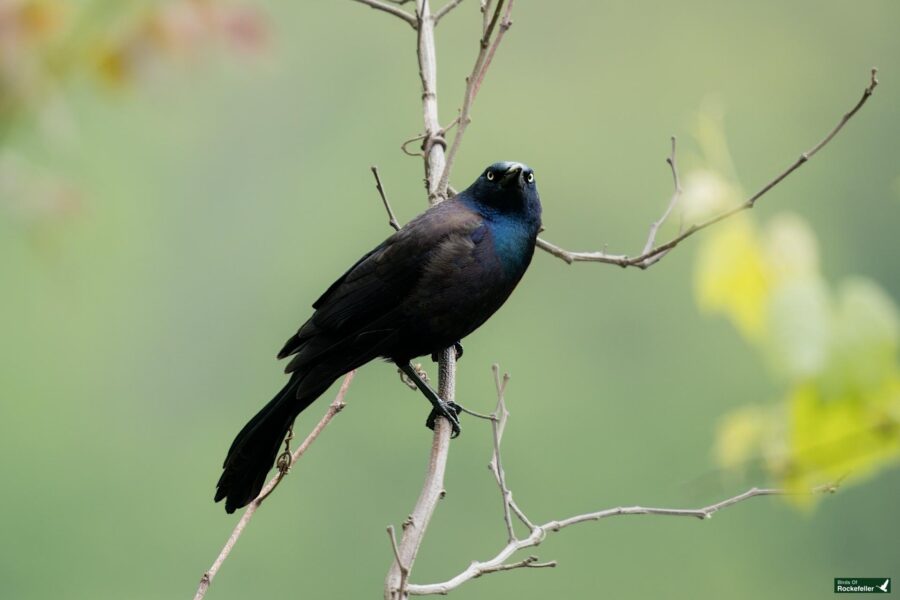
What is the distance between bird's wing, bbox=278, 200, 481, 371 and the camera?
89.7 inches

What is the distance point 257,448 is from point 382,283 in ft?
1.60

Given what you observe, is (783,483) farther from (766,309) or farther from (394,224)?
(394,224)

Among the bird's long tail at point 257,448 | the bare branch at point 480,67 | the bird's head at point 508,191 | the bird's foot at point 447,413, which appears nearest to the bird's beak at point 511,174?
the bird's head at point 508,191

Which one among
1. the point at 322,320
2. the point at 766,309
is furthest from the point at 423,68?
the point at 766,309

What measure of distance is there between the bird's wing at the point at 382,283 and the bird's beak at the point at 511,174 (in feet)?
0.41

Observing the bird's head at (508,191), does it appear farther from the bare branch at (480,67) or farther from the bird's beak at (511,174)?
the bare branch at (480,67)

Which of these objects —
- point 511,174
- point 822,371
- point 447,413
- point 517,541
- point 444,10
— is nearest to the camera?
point 822,371

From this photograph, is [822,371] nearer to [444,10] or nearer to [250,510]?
[250,510]

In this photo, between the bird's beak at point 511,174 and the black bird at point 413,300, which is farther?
the bird's beak at point 511,174

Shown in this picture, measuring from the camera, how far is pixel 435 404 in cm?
225

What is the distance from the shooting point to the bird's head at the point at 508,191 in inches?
94.7

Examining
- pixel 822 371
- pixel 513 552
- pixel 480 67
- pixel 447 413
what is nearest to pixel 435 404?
pixel 447 413

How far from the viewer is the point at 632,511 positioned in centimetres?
186

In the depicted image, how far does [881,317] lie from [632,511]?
1.25m
